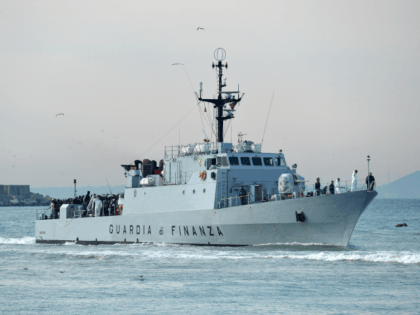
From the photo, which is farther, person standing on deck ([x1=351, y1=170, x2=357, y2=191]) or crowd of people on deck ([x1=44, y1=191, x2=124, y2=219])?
crowd of people on deck ([x1=44, y1=191, x2=124, y2=219])

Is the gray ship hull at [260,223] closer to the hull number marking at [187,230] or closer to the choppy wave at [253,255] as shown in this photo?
the hull number marking at [187,230]

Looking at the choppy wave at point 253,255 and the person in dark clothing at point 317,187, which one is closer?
the choppy wave at point 253,255

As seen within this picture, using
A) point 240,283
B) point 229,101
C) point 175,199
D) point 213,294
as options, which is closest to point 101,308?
point 213,294

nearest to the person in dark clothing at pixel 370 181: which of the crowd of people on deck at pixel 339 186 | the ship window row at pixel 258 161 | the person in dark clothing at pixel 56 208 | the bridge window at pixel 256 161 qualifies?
the crowd of people on deck at pixel 339 186

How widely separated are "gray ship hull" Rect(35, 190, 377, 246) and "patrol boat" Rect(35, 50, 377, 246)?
0.15 ft

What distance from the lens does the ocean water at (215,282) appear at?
1716cm

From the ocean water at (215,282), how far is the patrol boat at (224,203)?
834 millimetres

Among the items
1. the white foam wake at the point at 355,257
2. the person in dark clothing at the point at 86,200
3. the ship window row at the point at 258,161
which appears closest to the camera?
the white foam wake at the point at 355,257

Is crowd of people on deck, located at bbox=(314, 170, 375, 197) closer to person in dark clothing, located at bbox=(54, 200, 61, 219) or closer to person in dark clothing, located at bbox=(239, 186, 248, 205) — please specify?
person in dark clothing, located at bbox=(239, 186, 248, 205)

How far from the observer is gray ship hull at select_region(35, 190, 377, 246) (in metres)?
26.1

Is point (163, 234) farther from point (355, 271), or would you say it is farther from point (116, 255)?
point (355, 271)

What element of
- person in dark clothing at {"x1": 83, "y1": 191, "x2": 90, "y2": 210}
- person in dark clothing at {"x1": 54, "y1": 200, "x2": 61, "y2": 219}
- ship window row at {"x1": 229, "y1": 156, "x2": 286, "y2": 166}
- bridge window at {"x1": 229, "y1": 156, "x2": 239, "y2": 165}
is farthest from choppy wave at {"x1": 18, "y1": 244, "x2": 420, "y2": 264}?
person in dark clothing at {"x1": 54, "y1": 200, "x2": 61, "y2": 219}

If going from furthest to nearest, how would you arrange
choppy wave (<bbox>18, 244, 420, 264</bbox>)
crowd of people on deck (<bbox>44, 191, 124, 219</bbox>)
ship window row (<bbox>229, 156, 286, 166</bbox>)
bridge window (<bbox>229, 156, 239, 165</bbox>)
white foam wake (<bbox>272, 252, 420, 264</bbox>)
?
crowd of people on deck (<bbox>44, 191, 124, 219</bbox>), ship window row (<bbox>229, 156, 286, 166</bbox>), bridge window (<bbox>229, 156, 239, 165</bbox>), choppy wave (<bbox>18, 244, 420, 264</bbox>), white foam wake (<bbox>272, 252, 420, 264</bbox>)

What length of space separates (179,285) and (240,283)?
220 centimetres
